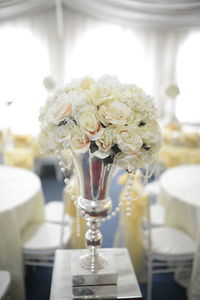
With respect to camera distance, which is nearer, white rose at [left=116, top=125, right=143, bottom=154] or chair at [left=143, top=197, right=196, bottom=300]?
Answer: white rose at [left=116, top=125, right=143, bottom=154]

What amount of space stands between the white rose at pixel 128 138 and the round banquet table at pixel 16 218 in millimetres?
1107

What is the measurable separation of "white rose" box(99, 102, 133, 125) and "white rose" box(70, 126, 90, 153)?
0.25ft

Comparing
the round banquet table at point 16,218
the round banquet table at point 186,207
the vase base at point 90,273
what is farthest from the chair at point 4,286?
the round banquet table at point 186,207

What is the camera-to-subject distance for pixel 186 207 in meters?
1.83

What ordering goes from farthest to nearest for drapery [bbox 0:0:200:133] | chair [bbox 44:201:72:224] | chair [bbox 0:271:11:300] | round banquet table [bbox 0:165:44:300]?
drapery [bbox 0:0:200:133], chair [bbox 44:201:72:224], round banquet table [bbox 0:165:44:300], chair [bbox 0:271:11:300]

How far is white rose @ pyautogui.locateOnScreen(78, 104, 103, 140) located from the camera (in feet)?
2.67

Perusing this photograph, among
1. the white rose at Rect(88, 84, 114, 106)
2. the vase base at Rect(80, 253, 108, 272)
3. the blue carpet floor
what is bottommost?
the blue carpet floor

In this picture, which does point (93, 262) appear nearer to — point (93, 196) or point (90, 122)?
point (93, 196)

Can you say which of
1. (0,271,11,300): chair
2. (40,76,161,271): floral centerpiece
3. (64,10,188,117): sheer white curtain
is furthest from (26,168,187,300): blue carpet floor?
(64,10,188,117): sheer white curtain

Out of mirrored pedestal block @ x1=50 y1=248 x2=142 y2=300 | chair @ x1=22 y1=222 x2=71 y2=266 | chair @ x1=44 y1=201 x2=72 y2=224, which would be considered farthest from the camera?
chair @ x1=44 y1=201 x2=72 y2=224

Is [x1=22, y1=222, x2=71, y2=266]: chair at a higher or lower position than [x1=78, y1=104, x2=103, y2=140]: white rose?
lower

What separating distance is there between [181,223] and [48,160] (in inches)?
103

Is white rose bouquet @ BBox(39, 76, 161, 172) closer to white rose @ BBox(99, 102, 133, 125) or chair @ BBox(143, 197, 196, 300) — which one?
white rose @ BBox(99, 102, 133, 125)

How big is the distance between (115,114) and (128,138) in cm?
8
